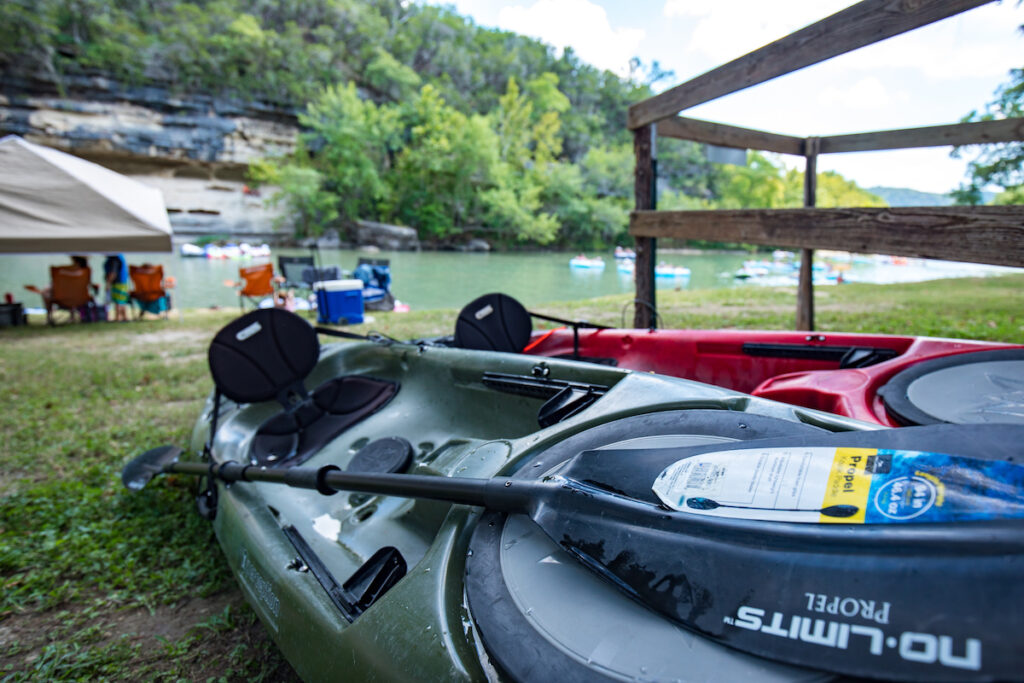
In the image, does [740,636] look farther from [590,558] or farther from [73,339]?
[73,339]

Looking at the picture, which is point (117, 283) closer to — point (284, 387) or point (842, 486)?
point (284, 387)

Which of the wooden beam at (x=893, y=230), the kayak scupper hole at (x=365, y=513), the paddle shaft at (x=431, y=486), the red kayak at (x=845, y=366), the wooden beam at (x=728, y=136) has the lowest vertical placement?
the kayak scupper hole at (x=365, y=513)

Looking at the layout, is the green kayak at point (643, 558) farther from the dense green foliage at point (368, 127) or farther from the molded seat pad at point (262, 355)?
the dense green foliage at point (368, 127)

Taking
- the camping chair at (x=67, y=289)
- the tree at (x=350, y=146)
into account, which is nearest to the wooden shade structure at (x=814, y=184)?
the camping chair at (x=67, y=289)

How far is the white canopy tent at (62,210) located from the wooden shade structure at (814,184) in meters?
5.88

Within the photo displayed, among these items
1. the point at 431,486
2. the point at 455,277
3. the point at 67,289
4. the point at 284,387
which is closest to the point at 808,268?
the point at 284,387

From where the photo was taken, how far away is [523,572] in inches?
46.3

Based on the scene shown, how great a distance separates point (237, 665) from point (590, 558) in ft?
5.26

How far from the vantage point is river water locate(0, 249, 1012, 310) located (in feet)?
60.0

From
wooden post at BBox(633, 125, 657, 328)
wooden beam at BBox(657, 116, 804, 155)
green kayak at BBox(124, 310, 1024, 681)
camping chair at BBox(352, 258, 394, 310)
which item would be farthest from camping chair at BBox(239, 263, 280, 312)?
green kayak at BBox(124, 310, 1024, 681)

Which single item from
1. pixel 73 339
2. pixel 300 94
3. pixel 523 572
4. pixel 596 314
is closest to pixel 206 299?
pixel 73 339

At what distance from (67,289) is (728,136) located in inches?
424

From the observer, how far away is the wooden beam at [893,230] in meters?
2.17

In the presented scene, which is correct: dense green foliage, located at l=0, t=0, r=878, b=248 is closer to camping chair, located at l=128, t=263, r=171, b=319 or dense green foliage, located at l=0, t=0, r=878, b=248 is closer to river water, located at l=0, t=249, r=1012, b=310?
river water, located at l=0, t=249, r=1012, b=310
